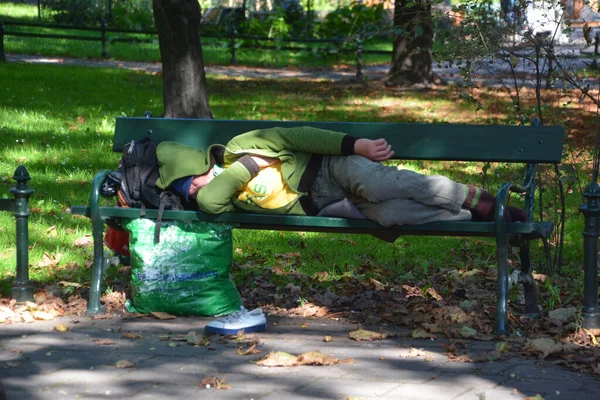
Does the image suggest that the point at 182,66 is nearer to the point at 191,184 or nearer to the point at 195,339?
the point at 191,184

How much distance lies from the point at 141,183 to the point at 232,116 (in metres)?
7.16

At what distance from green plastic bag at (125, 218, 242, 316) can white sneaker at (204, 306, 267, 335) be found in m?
0.25

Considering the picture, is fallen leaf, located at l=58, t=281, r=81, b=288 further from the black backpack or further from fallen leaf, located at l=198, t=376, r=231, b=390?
fallen leaf, located at l=198, t=376, r=231, b=390

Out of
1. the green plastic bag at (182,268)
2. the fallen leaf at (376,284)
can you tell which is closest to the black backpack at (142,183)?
the green plastic bag at (182,268)

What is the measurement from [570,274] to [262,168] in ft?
7.80

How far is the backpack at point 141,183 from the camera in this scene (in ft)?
16.0

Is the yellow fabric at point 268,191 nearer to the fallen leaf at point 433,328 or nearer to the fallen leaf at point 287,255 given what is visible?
the fallen leaf at point 433,328

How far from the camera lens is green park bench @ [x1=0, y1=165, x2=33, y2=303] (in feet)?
16.1

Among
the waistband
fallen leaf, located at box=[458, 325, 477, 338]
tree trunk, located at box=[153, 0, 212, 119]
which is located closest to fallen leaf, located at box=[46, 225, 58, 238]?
the waistband

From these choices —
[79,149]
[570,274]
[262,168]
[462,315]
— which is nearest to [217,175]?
[262,168]

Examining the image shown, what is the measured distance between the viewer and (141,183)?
491 cm

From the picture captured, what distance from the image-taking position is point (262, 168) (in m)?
4.78

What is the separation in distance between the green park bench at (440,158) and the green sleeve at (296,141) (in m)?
0.37

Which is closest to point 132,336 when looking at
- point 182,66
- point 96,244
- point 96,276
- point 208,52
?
point 96,276
